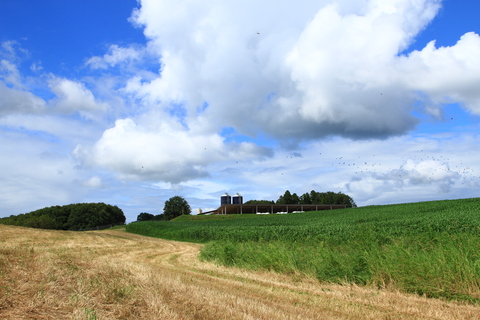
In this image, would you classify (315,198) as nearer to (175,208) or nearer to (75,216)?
(175,208)

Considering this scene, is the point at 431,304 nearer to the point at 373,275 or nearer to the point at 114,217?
the point at 373,275

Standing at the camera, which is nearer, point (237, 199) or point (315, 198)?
point (237, 199)

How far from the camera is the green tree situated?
409 feet

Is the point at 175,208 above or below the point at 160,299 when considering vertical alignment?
above

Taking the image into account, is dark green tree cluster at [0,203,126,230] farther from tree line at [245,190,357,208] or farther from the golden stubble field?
the golden stubble field

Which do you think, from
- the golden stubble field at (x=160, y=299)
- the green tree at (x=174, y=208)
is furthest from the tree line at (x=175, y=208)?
the golden stubble field at (x=160, y=299)

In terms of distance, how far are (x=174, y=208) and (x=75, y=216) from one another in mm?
30913

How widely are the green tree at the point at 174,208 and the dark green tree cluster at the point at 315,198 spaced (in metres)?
35.0

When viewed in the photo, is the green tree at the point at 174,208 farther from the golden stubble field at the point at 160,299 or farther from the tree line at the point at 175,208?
the golden stubble field at the point at 160,299

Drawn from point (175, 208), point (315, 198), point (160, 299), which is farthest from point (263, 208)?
point (160, 299)

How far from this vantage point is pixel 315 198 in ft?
454

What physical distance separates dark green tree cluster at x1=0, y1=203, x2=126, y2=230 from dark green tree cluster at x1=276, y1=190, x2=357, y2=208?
59.7 metres

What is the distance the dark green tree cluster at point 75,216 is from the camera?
10941 cm

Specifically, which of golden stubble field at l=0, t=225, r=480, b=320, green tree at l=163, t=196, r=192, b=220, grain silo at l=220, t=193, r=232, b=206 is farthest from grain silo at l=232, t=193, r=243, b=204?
golden stubble field at l=0, t=225, r=480, b=320
